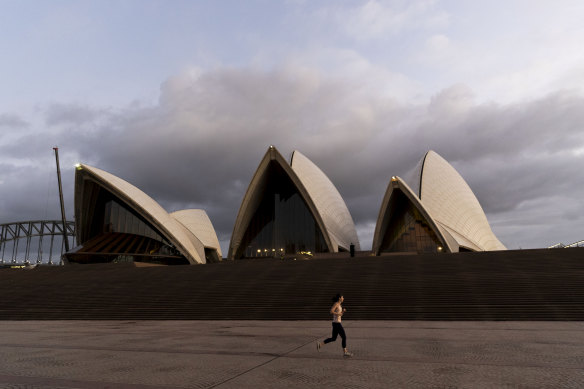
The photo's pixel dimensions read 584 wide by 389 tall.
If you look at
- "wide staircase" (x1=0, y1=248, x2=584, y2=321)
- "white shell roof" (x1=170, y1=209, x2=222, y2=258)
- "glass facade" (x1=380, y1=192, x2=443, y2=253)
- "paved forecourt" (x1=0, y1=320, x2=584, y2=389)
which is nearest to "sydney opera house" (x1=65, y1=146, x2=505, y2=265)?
"glass facade" (x1=380, y1=192, x2=443, y2=253)

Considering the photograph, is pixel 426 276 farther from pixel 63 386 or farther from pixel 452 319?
pixel 63 386

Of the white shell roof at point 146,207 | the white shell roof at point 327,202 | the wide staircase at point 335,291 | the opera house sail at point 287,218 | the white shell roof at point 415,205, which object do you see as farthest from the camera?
the white shell roof at point 327,202

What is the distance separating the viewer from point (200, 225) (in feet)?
137

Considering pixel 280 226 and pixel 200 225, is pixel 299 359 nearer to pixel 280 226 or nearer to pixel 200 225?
pixel 280 226

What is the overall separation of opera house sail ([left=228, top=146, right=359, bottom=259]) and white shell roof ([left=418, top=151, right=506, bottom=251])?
8.65 meters

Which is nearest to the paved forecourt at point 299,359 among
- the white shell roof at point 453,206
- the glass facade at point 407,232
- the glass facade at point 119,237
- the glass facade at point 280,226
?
the glass facade at point 407,232

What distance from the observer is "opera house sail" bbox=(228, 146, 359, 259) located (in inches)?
1305

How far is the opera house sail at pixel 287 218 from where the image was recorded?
33.2m

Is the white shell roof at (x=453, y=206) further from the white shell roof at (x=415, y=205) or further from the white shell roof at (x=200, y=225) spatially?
the white shell roof at (x=200, y=225)

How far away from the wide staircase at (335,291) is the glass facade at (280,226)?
15.7 metres

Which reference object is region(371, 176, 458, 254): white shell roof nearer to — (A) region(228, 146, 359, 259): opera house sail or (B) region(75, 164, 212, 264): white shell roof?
(A) region(228, 146, 359, 259): opera house sail

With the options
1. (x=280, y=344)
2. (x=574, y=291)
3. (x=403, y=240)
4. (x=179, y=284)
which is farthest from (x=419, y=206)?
(x=280, y=344)

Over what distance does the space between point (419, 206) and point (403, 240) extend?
520cm

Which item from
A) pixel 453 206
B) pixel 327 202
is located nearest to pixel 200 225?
pixel 327 202
